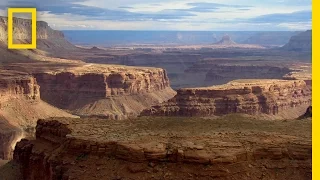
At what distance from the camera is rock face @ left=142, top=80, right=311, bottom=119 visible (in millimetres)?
67938

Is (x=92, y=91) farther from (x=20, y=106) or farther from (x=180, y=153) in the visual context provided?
(x=180, y=153)

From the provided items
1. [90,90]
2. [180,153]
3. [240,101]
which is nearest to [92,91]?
[90,90]

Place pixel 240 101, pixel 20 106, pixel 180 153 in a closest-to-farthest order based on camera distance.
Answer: pixel 180 153 < pixel 240 101 < pixel 20 106

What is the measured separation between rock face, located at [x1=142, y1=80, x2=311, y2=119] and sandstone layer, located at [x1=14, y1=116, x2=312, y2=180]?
37380mm

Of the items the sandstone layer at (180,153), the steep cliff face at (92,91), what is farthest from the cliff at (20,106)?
the sandstone layer at (180,153)

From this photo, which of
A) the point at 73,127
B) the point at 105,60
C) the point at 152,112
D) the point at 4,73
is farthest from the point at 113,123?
the point at 105,60

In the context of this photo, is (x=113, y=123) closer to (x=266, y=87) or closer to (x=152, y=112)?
(x=152, y=112)

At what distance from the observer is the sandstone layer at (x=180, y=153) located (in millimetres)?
23328

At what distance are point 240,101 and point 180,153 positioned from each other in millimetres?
49599

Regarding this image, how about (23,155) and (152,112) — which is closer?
(23,155)

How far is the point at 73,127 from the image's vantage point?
29344 millimetres

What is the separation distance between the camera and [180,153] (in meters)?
23.5

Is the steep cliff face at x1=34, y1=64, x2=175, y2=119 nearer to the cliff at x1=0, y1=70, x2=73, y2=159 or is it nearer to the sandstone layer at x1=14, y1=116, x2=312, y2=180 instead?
the cliff at x1=0, y1=70, x2=73, y2=159

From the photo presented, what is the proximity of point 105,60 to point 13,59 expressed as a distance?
48.5m
